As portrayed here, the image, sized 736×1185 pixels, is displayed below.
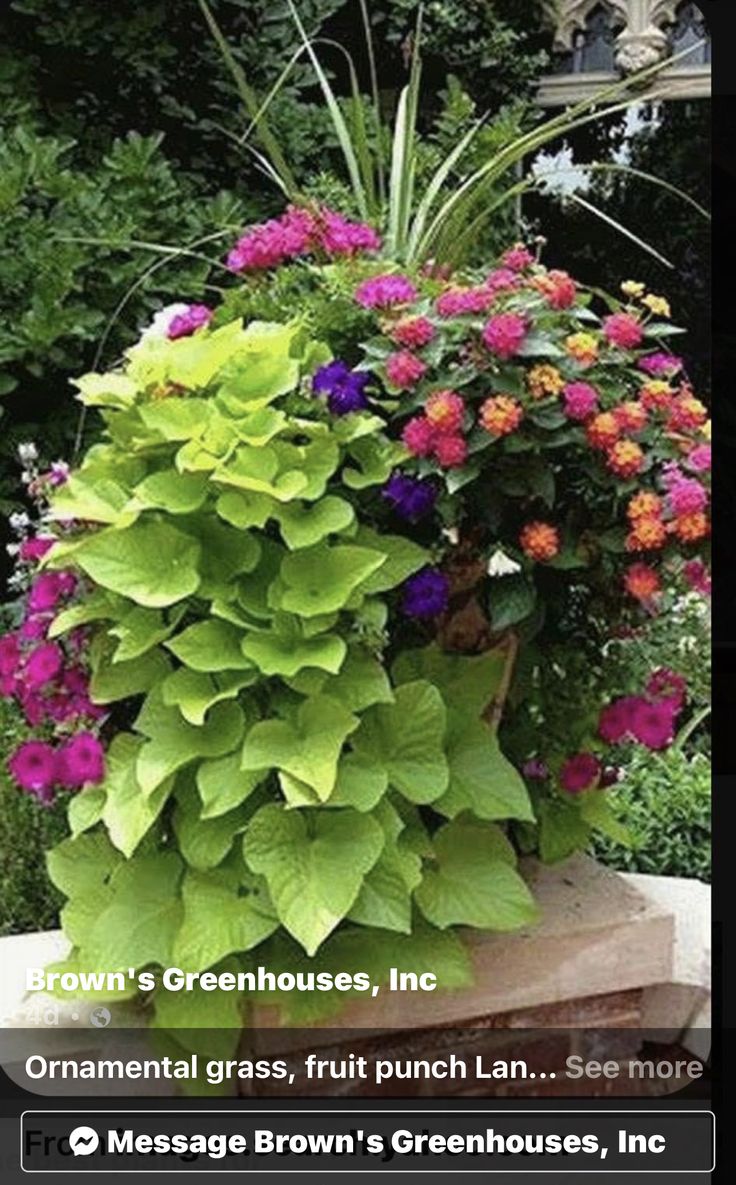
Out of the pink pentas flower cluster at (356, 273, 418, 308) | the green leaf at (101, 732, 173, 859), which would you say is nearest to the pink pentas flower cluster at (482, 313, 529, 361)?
the pink pentas flower cluster at (356, 273, 418, 308)

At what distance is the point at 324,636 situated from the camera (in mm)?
1577

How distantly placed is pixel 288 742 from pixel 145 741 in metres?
0.18

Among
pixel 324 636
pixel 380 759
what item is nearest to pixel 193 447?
pixel 324 636

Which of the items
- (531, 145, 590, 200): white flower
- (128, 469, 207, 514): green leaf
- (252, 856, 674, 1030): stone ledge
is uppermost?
(128, 469, 207, 514): green leaf

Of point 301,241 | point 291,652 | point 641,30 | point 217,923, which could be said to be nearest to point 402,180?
point 301,241

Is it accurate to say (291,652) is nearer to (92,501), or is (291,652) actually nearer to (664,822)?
(92,501)

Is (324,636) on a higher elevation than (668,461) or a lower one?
lower

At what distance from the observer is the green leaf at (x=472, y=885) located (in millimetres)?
1670

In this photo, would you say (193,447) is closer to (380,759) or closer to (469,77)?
(380,759)

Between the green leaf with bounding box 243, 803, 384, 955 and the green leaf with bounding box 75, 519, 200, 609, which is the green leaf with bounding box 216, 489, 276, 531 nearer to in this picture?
the green leaf with bounding box 75, 519, 200, 609

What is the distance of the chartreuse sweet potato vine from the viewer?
1562mm

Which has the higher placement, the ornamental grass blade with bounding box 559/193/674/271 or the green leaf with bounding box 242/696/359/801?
the ornamental grass blade with bounding box 559/193/674/271
